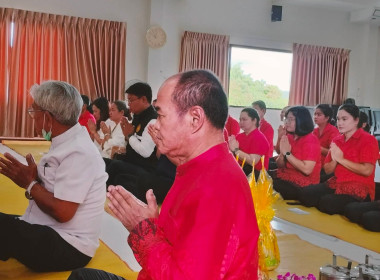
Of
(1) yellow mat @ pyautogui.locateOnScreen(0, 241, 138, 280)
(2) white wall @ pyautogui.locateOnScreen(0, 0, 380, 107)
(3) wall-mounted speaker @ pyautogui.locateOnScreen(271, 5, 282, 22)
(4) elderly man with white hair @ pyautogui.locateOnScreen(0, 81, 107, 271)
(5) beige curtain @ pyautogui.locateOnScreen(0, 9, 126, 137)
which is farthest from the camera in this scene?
(3) wall-mounted speaker @ pyautogui.locateOnScreen(271, 5, 282, 22)

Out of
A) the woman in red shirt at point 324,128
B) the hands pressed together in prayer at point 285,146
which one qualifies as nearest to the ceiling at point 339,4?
the woman in red shirt at point 324,128

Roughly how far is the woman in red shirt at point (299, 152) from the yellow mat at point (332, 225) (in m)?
0.25

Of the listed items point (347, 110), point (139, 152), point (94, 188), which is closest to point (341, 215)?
point (347, 110)

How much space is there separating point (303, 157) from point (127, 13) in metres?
5.48

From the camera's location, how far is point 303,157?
4363 millimetres

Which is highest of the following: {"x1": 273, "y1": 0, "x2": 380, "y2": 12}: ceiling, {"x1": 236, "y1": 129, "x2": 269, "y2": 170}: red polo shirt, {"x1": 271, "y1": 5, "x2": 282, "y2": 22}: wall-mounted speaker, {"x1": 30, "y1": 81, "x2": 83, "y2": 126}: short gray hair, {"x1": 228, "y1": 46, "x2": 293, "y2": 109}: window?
{"x1": 273, "y1": 0, "x2": 380, "y2": 12}: ceiling

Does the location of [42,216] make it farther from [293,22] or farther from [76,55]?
[293,22]

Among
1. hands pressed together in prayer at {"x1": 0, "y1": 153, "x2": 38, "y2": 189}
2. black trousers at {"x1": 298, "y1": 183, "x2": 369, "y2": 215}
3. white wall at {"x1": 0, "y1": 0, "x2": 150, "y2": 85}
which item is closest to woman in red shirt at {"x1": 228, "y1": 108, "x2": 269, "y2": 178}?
black trousers at {"x1": 298, "y1": 183, "x2": 369, "y2": 215}

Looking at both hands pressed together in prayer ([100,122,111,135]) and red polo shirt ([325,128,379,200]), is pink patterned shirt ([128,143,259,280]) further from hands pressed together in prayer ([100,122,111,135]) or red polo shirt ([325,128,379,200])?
hands pressed together in prayer ([100,122,111,135])

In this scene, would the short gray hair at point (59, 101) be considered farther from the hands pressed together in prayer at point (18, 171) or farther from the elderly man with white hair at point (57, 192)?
the hands pressed together in prayer at point (18, 171)

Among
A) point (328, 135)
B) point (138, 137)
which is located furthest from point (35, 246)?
point (328, 135)

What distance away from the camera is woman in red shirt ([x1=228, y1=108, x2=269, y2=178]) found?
176 inches

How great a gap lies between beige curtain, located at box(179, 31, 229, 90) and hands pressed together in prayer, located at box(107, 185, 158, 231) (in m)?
7.91

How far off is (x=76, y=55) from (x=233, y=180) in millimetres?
7797
